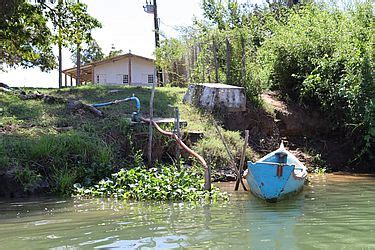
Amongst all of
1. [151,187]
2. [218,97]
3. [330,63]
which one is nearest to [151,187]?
[151,187]

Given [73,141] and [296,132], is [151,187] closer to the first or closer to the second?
[73,141]

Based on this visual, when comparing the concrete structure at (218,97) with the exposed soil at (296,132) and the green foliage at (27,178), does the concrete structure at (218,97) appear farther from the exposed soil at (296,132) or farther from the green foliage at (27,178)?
the green foliage at (27,178)

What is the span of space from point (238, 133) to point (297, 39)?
4.47 m

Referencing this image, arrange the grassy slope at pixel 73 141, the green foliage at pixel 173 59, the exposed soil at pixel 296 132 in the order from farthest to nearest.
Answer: the green foliage at pixel 173 59, the exposed soil at pixel 296 132, the grassy slope at pixel 73 141

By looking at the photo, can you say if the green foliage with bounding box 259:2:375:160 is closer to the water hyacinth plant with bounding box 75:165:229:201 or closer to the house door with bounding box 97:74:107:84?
the water hyacinth plant with bounding box 75:165:229:201

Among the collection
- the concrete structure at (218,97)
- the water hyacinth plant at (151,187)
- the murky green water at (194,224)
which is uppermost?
the concrete structure at (218,97)

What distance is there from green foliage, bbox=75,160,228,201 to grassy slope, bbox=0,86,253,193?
59 cm

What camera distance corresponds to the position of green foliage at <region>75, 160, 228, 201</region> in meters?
9.13

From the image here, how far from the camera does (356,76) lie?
14.2m

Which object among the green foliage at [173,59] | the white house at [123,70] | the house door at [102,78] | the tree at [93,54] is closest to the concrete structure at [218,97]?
the green foliage at [173,59]

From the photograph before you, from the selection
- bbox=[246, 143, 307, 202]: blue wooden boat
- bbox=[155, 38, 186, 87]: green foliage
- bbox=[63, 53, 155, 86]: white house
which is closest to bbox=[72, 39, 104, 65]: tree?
bbox=[63, 53, 155, 86]: white house

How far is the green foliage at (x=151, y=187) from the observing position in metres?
9.13

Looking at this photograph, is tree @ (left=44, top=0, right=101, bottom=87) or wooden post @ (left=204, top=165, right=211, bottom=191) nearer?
wooden post @ (left=204, top=165, right=211, bottom=191)

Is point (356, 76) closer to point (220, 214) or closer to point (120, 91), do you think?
point (120, 91)
